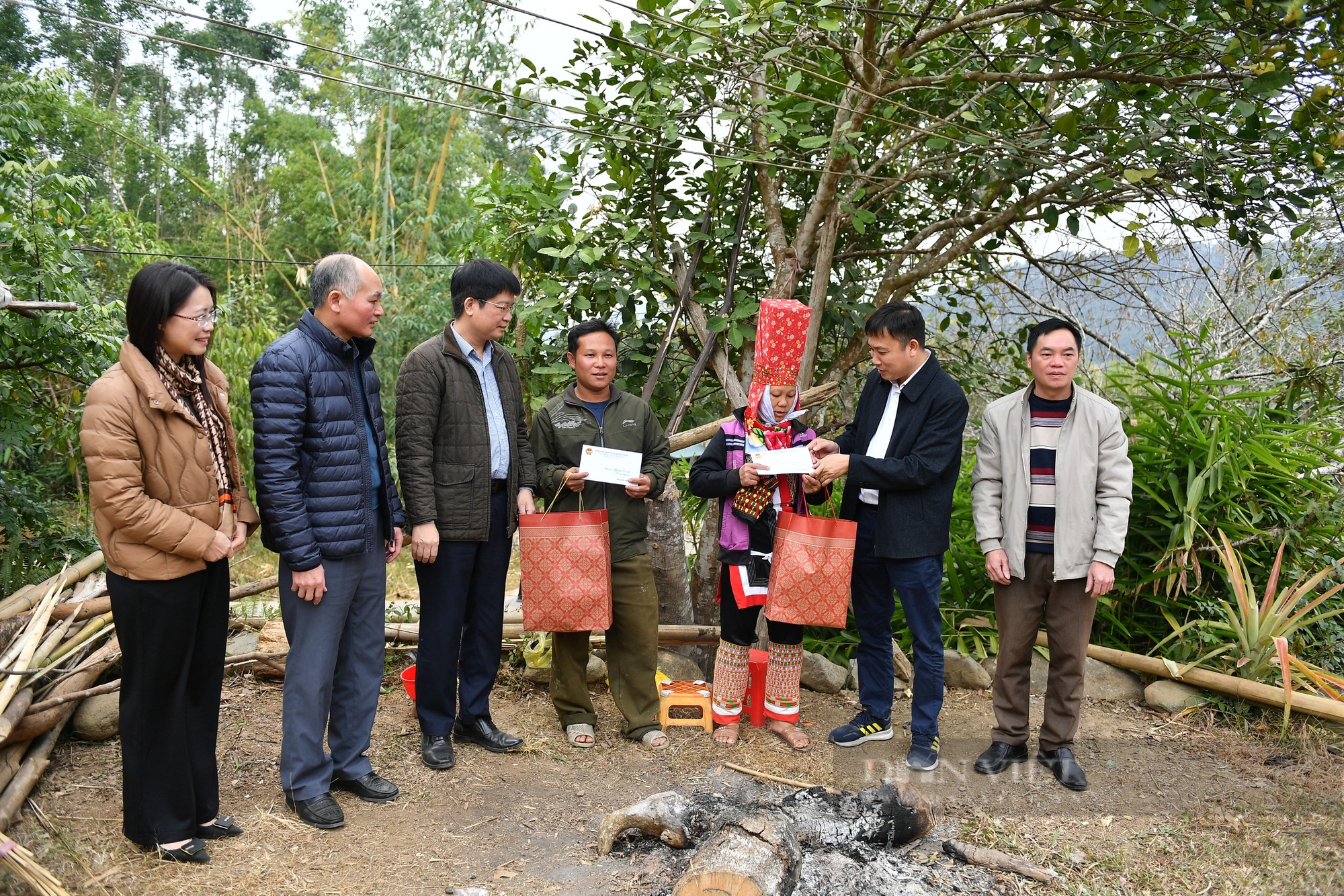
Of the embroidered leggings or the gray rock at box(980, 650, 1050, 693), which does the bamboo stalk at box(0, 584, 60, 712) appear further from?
the gray rock at box(980, 650, 1050, 693)

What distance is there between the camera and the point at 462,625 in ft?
11.9

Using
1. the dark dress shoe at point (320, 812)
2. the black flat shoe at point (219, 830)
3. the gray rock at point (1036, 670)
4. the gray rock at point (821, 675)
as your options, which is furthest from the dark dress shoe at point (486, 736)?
the gray rock at point (1036, 670)

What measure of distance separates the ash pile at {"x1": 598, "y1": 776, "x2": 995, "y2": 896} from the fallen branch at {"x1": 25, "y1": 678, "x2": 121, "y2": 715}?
6.27ft

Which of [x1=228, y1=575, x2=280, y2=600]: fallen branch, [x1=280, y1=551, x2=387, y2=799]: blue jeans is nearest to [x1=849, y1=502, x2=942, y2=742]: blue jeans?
[x1=280, y1=551, x2=387, y2=799]: blue jeans

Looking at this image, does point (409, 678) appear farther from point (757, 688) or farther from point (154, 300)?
point (154, 300)

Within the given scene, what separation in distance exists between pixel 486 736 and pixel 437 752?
9.8 inches

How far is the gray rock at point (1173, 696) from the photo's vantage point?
14.4 feet

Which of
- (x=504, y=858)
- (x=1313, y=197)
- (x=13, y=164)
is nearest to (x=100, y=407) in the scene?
(x=504, y=858)

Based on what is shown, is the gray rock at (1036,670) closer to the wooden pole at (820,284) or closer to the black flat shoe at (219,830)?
the wooden pole at (820,284)

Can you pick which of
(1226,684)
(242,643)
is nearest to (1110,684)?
(1226,684)

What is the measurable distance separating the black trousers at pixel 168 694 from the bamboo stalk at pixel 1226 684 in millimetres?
3168

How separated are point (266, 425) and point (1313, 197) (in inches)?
174

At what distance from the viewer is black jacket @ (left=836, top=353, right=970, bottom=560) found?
360cm

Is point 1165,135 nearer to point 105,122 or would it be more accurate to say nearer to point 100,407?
point 100,407
